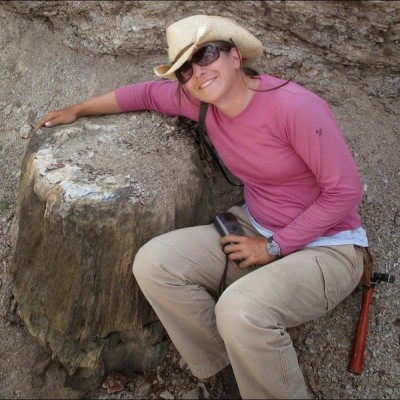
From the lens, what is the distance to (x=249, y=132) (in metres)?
2.78

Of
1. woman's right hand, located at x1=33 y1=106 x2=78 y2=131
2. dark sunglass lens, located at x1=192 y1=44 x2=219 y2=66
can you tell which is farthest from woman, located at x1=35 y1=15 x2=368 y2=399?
woman's right hand, located at x1=33 y1=106 x2=78 y2=131

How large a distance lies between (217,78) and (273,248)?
952 millimetres

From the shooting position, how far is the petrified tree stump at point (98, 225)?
9.60 feet

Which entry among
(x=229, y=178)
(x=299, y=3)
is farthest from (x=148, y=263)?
(x=299, y=3)

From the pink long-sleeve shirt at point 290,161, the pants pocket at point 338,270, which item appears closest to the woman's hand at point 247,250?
the pink long-sleeve shirt at point 290,161

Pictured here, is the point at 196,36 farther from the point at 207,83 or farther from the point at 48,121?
the point at 48,121

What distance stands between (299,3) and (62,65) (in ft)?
6.63

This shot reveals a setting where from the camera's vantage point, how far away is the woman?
8.30ft

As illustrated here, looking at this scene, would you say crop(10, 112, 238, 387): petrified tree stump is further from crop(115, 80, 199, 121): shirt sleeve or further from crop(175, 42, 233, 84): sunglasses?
crop(175, 42, 233, 84): sunglasses

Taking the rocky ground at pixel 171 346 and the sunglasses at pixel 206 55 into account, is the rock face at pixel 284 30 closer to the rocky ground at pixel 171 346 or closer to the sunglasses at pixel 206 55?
the rocky ground at pixel 171 346

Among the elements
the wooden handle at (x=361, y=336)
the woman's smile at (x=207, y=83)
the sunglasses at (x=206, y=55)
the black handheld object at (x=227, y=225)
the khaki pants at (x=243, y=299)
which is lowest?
the wooden handle at (x=361, y=336)

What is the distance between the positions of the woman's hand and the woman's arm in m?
1.26

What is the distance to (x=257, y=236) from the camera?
310 cm

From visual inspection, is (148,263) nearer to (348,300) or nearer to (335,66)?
(348,300)
